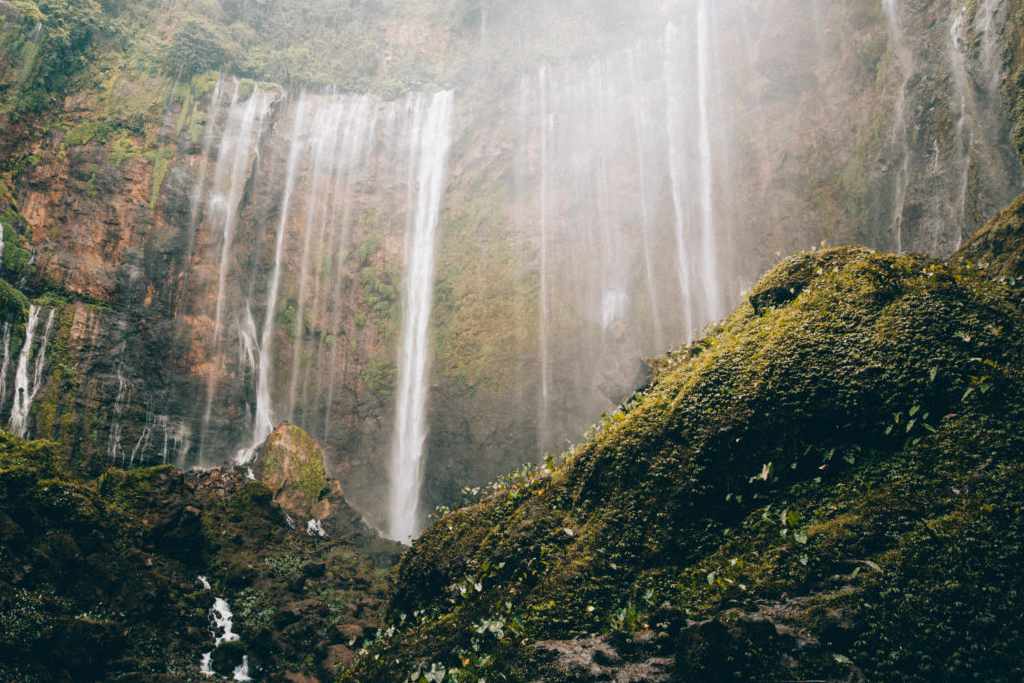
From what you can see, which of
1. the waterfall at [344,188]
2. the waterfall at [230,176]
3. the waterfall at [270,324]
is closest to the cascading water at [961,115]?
the waterfall at [344,188]

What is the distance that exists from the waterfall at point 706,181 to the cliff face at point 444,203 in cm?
8

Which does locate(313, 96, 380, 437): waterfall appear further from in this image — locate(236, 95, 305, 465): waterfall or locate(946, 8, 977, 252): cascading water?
locate(946, 8, 977, 252): cascading water

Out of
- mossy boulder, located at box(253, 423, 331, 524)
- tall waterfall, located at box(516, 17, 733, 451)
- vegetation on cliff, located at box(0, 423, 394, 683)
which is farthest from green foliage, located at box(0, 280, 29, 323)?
tall waterfall, located at box(516, 17, 733, 451)

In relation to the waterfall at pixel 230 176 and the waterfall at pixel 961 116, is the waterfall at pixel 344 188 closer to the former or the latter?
the waterfall at pixel 230 176

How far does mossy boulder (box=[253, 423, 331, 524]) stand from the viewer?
1822 centimetres

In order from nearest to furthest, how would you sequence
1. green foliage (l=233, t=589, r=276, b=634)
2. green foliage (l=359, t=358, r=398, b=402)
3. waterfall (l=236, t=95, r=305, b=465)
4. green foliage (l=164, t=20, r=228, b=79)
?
green foliage (l=233, t=589, r=276, b=634), waterfall (l=236, t=95, r=305, b=465), green foliage (l=359, t=358, r=398, b=402), green foliage (l=164, t=20, r=228, b=79)

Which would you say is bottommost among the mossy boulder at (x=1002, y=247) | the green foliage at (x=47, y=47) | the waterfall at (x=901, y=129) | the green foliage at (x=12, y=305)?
the mossy boulder at (x=1002, y=247)

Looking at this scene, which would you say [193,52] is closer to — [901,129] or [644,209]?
[644,209]

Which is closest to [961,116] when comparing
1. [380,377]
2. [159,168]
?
[380,377]

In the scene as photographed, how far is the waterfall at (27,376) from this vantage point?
56.1 feet

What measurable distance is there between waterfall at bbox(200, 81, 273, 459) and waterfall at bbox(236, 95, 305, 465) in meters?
1.44

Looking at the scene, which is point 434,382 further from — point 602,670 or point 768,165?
point 602,670

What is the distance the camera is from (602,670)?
4.98 m

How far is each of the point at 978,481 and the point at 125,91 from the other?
26393 millimetres
